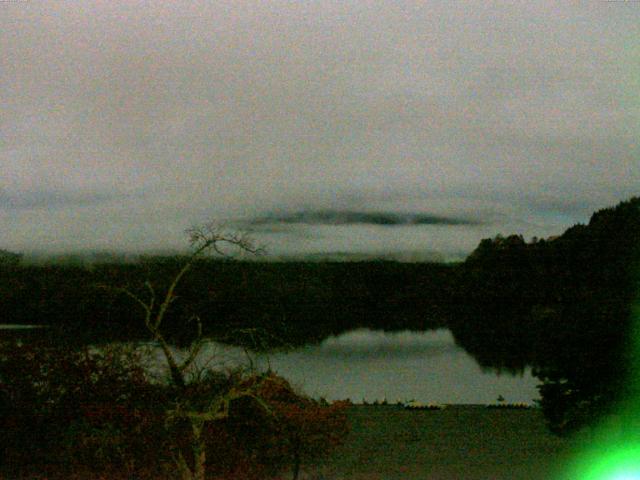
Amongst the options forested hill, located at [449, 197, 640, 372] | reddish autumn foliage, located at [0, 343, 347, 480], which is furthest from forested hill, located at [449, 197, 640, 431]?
reddish autumn foliage, located at [0, 343, 347, 480]

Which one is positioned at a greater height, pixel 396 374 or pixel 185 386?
pixel 185 386

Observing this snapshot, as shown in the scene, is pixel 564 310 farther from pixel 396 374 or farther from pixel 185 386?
pixel 396 374

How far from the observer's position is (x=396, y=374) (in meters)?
35.4

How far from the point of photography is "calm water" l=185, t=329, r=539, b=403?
27734mm

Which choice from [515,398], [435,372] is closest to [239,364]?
[515,398]

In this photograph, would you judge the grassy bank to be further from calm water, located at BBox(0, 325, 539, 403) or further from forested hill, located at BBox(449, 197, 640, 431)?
calm water, located at BBox(0, 325, 539, 403)

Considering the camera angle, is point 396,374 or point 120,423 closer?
point 120,423

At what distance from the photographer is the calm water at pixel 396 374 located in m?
27.7

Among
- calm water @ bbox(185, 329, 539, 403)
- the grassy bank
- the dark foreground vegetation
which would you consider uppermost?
the dark foreground vegetation

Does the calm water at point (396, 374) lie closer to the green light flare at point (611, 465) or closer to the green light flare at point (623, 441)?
the green light flare at point (611, 465)

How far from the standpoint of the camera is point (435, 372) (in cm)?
3706

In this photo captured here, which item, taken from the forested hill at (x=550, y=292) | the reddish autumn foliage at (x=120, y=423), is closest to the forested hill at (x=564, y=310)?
the forested hill at (x=550, y=292)

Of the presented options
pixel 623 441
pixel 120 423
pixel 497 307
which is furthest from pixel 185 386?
pixel 497 307

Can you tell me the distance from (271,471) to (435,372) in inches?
1113
